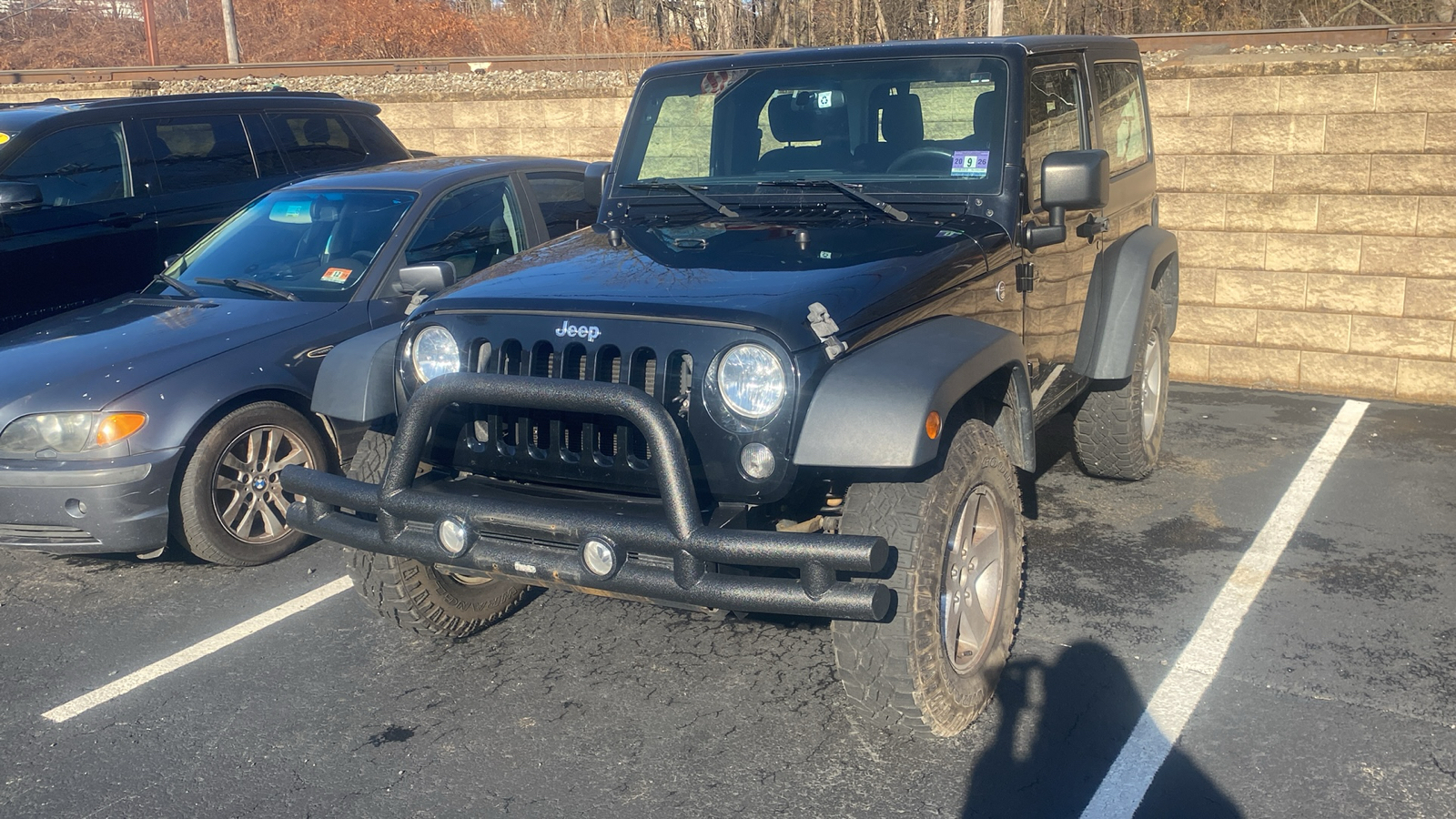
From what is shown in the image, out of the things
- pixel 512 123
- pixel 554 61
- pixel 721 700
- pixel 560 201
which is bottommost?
pixel 721 700

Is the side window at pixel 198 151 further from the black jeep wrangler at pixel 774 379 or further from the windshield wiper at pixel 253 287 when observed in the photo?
the black jeep wrangler at pixel 774 379

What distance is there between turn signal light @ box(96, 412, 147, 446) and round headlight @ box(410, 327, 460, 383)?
5.42 feet

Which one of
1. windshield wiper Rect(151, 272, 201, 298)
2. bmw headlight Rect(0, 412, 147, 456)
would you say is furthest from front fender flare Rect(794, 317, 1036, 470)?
windshield wiper Rect(151, 272, 201, 298)

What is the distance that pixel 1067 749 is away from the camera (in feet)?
11.7

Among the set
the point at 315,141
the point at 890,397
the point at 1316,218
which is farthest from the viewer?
the point at 315,141

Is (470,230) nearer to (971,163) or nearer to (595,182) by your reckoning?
(595,182)

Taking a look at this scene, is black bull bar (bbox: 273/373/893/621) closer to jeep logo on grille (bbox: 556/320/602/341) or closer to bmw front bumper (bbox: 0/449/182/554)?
jeep logo on grille (bbox: 556/320/602/341)

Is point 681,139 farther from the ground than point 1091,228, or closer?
farther from the ground

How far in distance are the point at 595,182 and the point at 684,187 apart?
1.85 feet

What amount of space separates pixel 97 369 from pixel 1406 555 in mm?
5251

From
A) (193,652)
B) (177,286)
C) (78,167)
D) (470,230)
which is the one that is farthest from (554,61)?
(193,652)

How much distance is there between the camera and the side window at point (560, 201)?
21.3 feet

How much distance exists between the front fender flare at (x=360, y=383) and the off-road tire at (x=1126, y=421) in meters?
3.24

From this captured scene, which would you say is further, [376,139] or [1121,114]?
[376,139]
